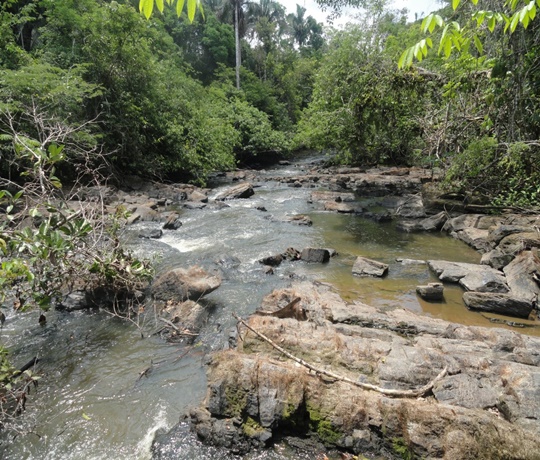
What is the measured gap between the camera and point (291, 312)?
4848mm

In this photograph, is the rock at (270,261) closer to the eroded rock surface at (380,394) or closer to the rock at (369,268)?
the rock at (369,268)

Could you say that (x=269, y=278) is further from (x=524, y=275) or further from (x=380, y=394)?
(x=524, y=275)

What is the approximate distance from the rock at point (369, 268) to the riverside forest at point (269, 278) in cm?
5

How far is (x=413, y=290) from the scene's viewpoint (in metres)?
6.56

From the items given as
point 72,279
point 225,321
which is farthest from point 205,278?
point 72,279

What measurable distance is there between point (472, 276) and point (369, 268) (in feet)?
6.25

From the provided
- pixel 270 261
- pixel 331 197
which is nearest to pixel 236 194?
pixel 331 197

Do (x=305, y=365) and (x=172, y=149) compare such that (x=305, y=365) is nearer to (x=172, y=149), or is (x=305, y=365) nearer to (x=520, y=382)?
(x=520, y=382)

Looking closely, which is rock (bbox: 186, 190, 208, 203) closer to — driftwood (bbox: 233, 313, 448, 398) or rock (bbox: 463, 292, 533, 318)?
rock (bbox: 463, 292, 533, 318)

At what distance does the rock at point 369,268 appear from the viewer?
7.23 metres

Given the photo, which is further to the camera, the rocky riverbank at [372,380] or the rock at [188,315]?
the rock at [188,315]

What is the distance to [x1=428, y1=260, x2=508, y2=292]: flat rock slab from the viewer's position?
247 inches

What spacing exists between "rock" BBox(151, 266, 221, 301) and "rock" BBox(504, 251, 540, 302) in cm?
523

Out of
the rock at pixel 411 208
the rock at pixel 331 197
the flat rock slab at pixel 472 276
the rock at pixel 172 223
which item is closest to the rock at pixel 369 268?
the flat rock slab at pixel 472 276
